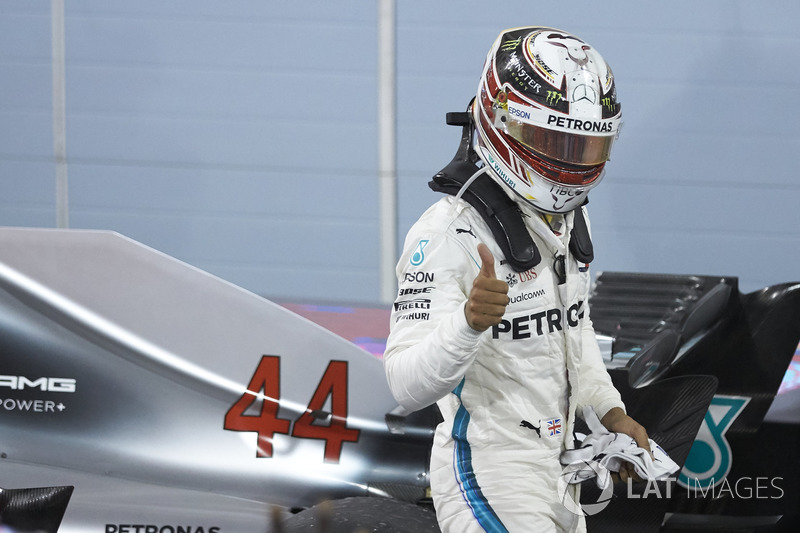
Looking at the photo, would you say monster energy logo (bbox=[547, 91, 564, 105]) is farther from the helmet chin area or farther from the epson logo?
the epson logo

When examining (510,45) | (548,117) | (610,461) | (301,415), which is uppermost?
(510,45)

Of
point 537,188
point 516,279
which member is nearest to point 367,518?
point 516,279

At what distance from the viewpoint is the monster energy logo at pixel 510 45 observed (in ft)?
5.51

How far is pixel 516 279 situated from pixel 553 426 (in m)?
0.27

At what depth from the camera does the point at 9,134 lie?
5.65m

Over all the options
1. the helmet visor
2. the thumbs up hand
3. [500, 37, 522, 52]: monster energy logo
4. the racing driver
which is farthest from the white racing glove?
[500, 37, 522, 52]: monster energy logo

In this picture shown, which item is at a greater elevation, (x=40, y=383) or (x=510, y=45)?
(x=510, y=45)

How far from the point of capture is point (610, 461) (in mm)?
1654

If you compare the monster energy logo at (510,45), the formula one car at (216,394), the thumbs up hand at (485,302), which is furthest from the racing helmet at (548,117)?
the formula one car at (216,394)

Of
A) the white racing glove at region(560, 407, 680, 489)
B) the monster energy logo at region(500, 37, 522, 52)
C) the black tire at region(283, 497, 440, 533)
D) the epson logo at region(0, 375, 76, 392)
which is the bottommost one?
the black tire at region(283, 497, 440, 533)

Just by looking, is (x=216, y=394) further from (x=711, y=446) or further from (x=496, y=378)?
(x=711, y=446)

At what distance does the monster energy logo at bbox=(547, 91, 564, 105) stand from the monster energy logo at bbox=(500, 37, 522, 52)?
13cm

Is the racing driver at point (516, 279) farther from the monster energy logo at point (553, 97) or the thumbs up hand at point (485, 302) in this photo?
the thumbs up hand at point (485, 302)

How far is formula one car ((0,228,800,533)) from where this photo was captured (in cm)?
219
